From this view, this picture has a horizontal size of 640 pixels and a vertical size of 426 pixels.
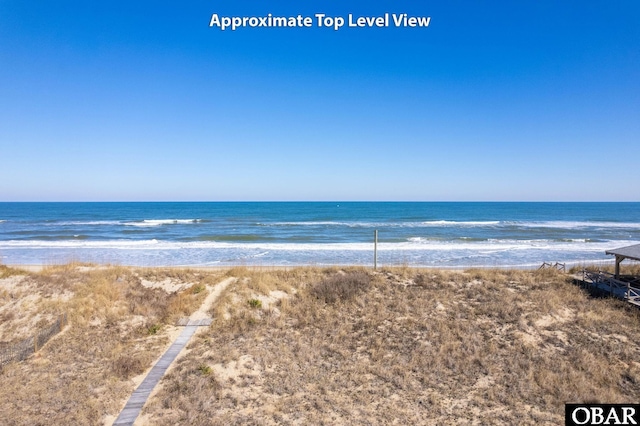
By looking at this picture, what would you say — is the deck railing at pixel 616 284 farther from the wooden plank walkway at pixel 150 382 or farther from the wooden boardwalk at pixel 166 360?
the wooden plank walkway at pixel 150 382

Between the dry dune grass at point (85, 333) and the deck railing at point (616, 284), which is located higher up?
the deck railing at point (616, 284)

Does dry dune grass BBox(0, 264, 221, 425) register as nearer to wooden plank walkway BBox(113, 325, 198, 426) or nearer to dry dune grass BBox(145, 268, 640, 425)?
wooden plank walkway BBox(113, 325, 198, 426)

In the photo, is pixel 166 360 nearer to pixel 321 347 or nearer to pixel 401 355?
pixel 321 347

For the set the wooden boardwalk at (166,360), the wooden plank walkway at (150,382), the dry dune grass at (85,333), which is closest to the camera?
the wooden plank walkway at (150,382)

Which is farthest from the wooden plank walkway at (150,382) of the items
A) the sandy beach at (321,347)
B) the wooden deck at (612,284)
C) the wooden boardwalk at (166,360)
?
the wooden deck at (612,284)

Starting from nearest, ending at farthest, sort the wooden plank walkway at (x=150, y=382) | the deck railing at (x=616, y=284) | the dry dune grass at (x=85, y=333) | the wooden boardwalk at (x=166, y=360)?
the wooden plank walkway at (x=150, y=382) < the wooden boardwalk at (x=166, y=360) < the dry dune grass at (x=85, y=333) < the deck railing at (x=616, y=284)

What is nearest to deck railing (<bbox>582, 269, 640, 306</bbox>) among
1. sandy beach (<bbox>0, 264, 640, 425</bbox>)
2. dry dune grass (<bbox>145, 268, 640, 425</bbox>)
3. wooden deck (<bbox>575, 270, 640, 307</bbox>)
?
wooden deck (<bbox>575, 270, 640, 307</bbox>)
